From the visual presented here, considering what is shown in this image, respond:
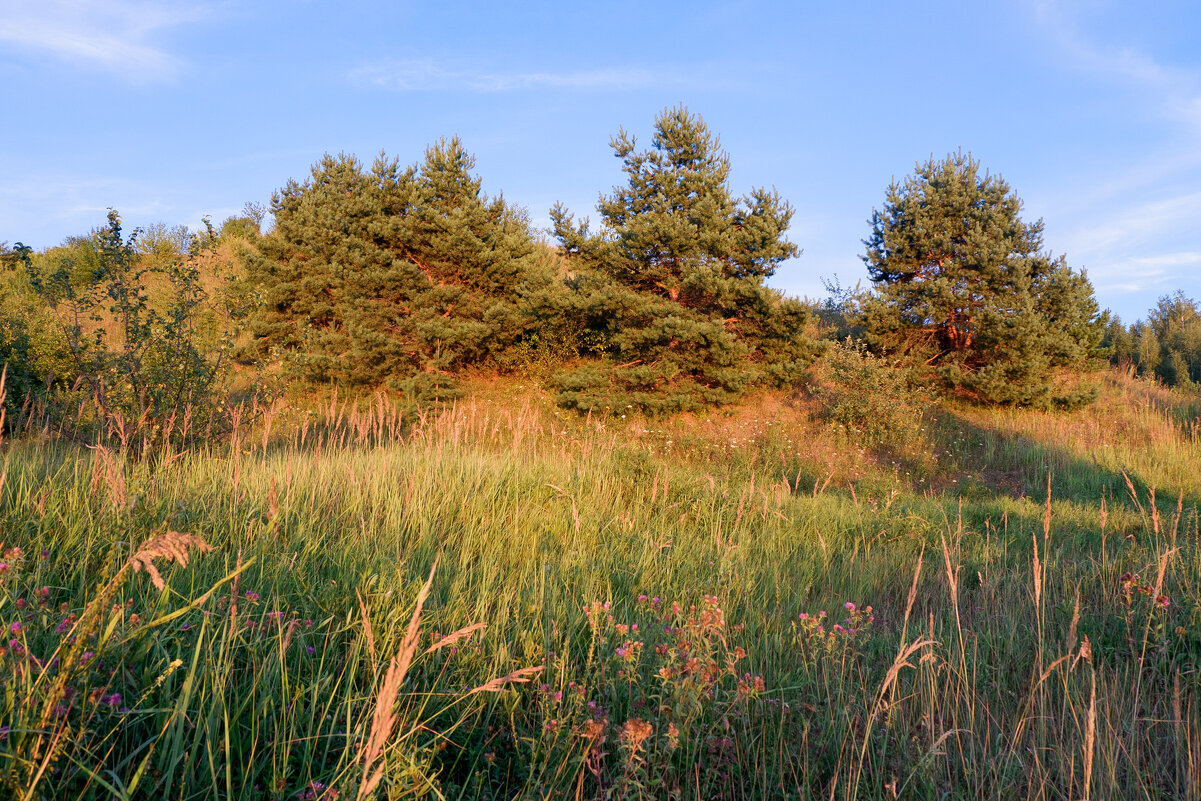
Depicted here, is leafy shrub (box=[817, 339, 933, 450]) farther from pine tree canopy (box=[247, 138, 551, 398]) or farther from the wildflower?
the wildflower

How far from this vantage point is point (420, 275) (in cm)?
1567

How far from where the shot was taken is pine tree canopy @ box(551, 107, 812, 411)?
1309cm

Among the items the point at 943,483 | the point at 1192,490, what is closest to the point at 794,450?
the point at 943,483

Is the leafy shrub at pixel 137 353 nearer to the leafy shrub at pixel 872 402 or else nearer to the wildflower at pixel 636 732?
the wildflower at pixel 636 732

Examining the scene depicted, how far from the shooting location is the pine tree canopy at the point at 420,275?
600 inches

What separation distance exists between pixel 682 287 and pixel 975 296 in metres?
6.99

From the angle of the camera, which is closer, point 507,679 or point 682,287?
point 507,679

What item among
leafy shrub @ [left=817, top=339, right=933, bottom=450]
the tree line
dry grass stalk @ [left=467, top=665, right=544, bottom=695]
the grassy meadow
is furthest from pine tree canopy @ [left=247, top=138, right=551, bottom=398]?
dry grass stalk @ [left=467, top=665, right=544, bottom=695]

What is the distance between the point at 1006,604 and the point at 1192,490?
7721 mm

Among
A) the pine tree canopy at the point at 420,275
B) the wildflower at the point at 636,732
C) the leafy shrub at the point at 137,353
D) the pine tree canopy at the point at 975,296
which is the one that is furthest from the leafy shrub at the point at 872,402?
the wildflower at the point at 636,732

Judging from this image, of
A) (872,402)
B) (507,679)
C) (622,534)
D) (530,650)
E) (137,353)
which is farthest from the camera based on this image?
(872,402)

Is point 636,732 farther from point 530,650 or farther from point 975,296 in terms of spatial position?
point 975,296

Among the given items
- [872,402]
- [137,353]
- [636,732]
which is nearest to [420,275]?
[137,353]

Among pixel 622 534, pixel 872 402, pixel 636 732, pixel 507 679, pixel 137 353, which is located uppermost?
pixel 137 353
